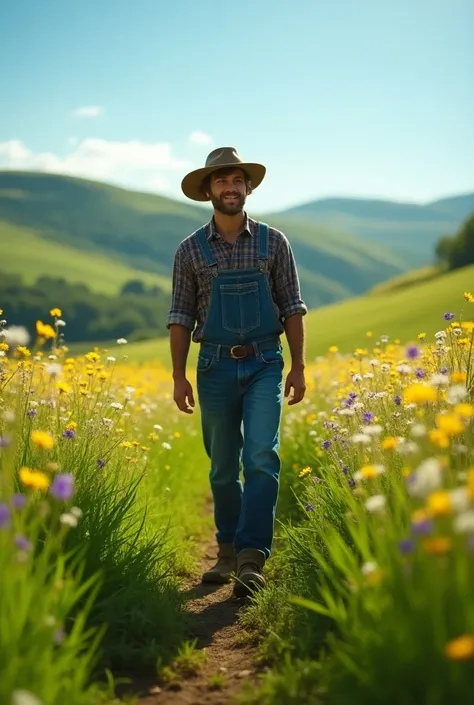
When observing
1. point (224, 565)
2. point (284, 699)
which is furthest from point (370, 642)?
point (224, 565)

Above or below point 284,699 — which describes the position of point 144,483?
above

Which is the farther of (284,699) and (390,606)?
(284,699)

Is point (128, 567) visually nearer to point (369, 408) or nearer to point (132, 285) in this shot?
point (369, 408)

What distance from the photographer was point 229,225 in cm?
564

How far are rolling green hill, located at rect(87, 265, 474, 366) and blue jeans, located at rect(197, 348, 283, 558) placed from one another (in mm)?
22268

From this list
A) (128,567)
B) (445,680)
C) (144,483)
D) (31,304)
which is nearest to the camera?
(445,680)

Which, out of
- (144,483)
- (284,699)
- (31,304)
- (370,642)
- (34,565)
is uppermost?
(31,304)

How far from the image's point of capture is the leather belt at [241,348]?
5.46 meters

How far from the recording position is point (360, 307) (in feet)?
168

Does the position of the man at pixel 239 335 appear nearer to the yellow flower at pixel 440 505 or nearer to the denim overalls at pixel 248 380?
the denim overalls at pixel 248 380

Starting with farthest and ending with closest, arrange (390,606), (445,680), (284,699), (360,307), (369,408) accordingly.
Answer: (360,307) → (369,408) → (284,699) → (390,606) → (445,680)

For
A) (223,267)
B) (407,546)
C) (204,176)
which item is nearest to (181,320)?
(223,267)

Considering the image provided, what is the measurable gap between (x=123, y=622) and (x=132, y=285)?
158685 mm

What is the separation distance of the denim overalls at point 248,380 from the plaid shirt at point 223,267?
0.06 meters
